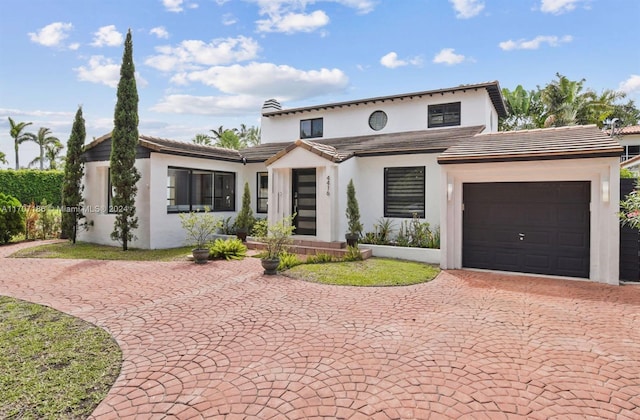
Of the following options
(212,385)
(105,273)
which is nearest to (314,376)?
(212,385)

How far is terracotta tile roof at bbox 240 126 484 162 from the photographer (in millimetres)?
12344

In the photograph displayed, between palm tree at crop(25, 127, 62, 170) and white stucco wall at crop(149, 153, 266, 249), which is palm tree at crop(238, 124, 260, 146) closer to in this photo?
palm tree at crop(25, 127, 62, 170)

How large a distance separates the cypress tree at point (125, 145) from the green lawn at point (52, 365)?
699 centimetres

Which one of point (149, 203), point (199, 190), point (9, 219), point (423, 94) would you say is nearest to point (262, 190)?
point (199, 190)

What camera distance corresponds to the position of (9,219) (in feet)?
45.3

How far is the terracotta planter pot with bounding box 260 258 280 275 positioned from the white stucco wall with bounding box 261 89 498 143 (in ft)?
31.2

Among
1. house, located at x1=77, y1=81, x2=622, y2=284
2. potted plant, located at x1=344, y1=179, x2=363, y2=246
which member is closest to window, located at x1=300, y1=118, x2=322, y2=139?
house, located at x1=77, y1=81, x2=622, y2=284

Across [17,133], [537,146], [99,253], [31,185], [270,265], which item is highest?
[17,133]

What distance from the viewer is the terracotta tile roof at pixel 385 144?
12344mm

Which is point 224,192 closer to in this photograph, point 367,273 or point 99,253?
point 99,253

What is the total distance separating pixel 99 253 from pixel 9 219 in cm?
534

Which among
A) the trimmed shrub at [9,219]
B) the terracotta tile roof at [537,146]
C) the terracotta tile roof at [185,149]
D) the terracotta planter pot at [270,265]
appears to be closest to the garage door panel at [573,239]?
the terracotta tile roof at [537,146]

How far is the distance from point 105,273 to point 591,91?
113ft

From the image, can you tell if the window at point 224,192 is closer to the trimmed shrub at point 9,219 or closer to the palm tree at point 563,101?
the trimmed shrub at point 9,219
